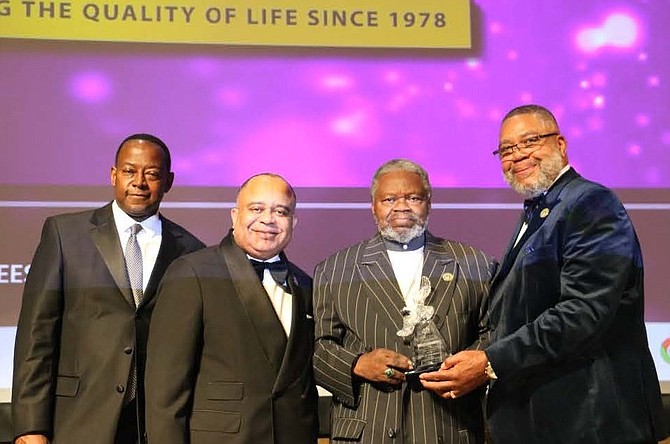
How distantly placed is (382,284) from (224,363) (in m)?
0.53

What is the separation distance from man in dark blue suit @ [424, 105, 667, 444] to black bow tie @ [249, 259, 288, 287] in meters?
0.52

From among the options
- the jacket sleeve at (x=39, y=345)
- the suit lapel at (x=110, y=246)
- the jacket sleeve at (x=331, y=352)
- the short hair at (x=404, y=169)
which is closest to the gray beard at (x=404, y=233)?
the short hair at (x=404, y=169)

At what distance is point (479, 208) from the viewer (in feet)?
10.00

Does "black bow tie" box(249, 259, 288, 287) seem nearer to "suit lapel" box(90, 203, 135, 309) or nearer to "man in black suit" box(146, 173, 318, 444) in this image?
"man in black suit" box(146, 173, 318, 444)

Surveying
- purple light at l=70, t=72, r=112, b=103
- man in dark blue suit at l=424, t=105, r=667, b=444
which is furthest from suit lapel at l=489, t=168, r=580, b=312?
purple light at l=70, t=72, r=112, b=103

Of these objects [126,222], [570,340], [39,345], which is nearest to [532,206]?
[570,340]

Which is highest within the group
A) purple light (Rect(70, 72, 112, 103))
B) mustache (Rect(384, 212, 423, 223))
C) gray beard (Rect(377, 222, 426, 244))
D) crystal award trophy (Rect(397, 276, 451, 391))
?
purple light (Rect(70, 72, 112, 103))

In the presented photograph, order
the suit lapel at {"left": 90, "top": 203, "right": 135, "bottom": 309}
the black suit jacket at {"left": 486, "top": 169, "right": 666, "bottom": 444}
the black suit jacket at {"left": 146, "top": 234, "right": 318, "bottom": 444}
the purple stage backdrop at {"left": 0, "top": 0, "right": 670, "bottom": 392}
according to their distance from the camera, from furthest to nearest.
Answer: the purple stage backdrop at {"left": 0, "top": 0, "right": 670, "bottom": 392} → the suit lapel at {"left": 90, "top": 203, "right": 135, "bottom": 309} → the black suit jacket at {"left": 146, "top": 234, "right": 318, "bottom": 444} → the black suit jacket at {"left": 486, "top": 169, "right": 666, "bottom": 444}

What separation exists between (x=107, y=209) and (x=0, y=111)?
0.66m

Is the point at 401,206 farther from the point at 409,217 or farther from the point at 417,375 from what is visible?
the point at 417,375

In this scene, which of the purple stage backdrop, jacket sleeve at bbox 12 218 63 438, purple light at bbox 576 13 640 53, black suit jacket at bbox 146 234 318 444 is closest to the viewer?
black suit jacket at bbox 146 234 318 444

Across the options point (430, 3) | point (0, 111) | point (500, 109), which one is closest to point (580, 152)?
point (500, 109)

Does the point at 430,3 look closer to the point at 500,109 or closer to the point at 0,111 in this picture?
the point at 500,109

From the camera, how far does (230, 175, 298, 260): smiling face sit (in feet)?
8.02
